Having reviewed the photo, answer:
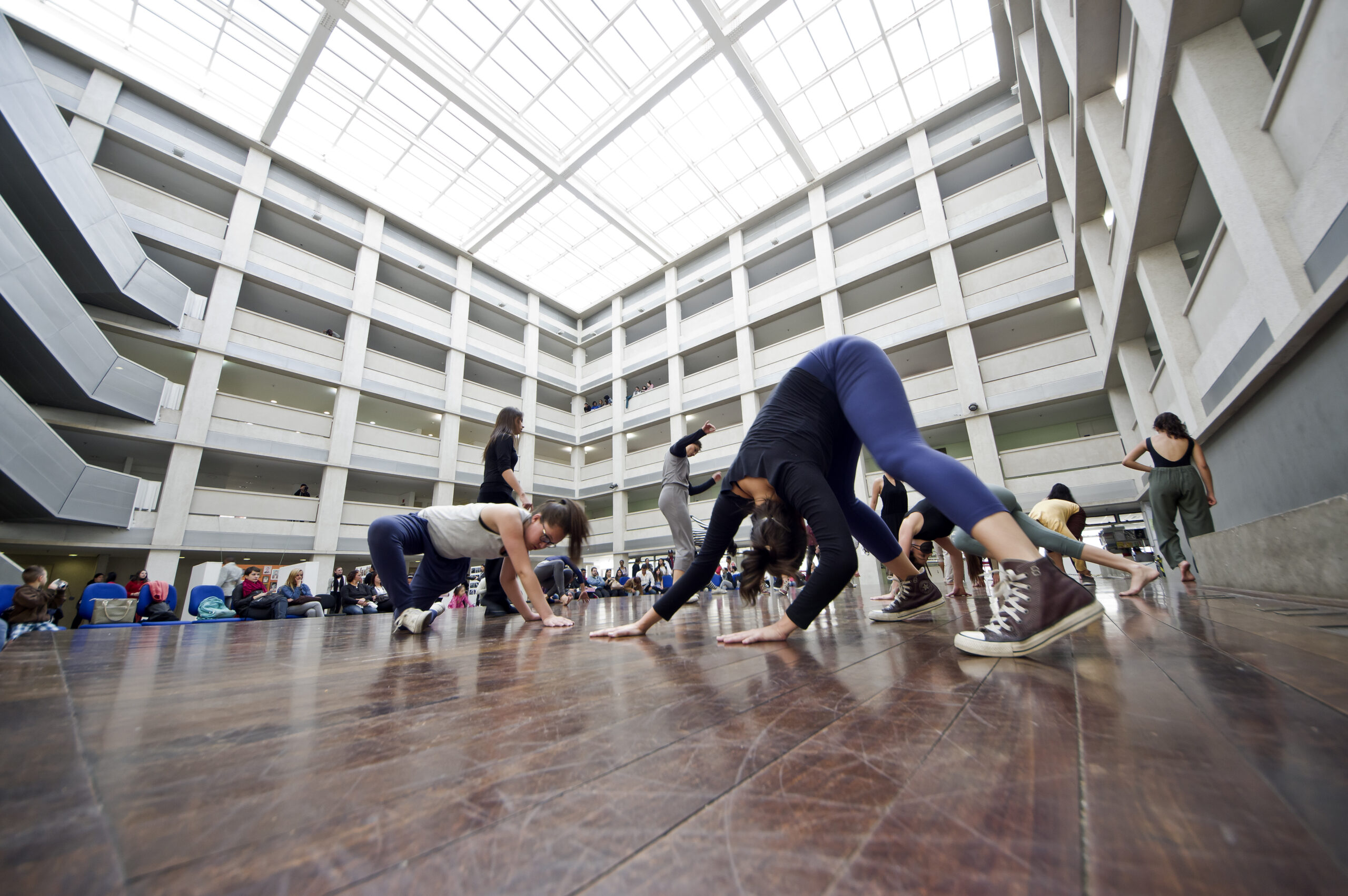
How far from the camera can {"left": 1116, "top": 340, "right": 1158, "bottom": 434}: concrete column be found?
6402mm

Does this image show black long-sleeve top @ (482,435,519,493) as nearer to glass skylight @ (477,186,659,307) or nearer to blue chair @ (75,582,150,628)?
blue chair @ (75,582,150,628)

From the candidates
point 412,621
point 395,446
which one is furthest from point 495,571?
point 395,446

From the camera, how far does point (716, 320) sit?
52.1 ft

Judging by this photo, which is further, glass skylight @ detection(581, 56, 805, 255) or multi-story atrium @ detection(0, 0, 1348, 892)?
glass skylight @ detection(581, 56, 805, 255)

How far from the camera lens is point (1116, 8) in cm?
435

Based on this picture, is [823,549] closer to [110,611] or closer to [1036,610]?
[1036,610]

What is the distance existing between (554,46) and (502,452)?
1110cm

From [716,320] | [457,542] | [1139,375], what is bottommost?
[457,542]

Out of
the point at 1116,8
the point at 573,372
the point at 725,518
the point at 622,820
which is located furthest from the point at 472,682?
the point at 573,372

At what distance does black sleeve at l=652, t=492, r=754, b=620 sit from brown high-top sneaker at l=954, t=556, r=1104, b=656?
0.86 metres

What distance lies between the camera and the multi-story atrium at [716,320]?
1.57 ft

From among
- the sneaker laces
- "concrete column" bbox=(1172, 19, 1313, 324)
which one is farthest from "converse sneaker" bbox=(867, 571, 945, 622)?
"concrete column" bbox=(1172, 19, 1313, 324)

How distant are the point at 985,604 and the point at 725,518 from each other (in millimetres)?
1895

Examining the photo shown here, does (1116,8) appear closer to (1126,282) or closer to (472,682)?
(1126,282)
